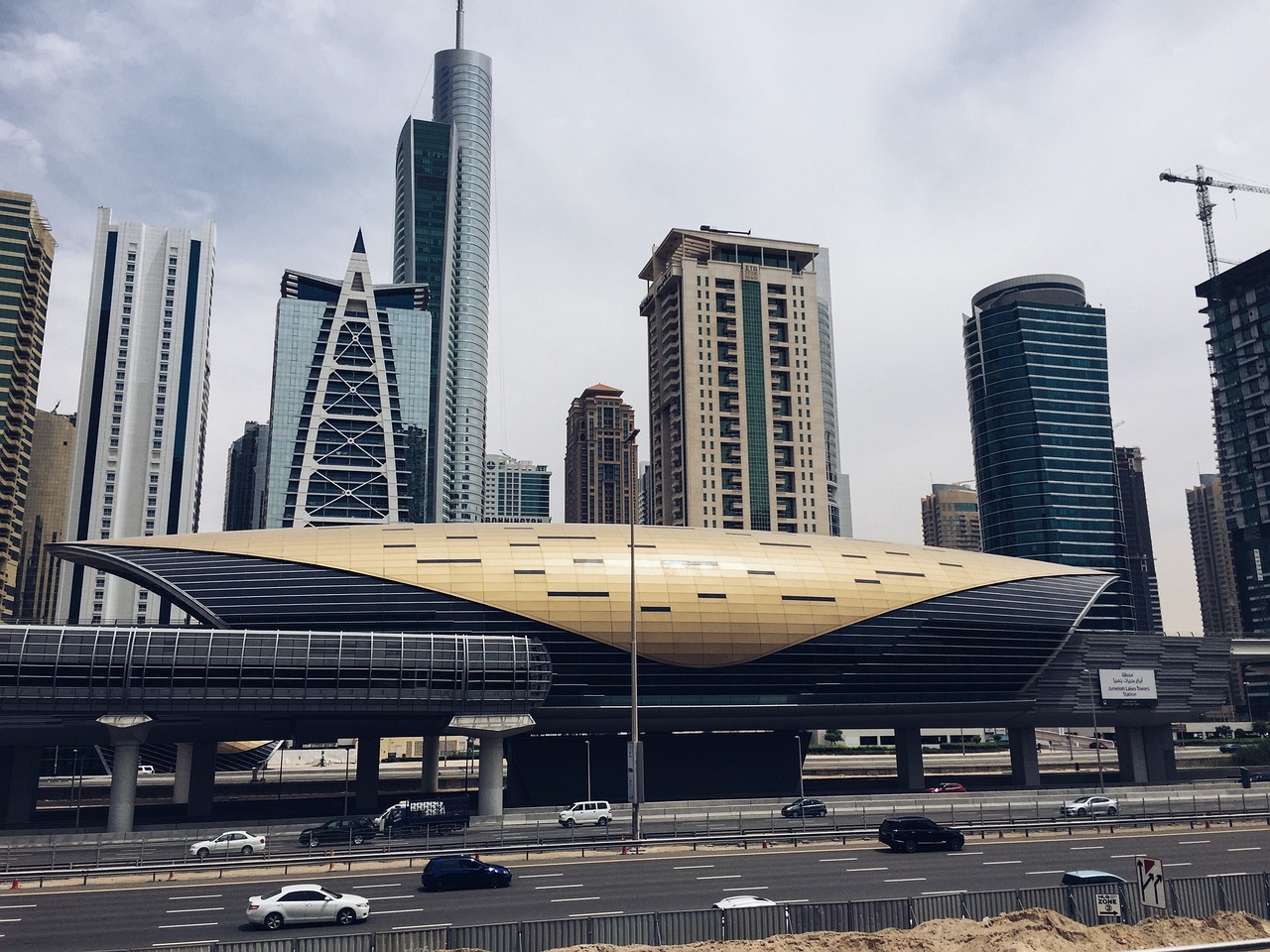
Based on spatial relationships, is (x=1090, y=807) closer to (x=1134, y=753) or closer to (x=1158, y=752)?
(x=1134, y=753)

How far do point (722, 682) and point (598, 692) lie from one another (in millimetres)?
11499

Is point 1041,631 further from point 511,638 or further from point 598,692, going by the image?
point 511,638

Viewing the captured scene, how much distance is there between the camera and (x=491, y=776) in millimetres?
73125

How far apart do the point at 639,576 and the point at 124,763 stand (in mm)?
41828

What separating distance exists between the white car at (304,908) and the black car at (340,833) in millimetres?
21112

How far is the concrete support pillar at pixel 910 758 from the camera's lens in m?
95.6

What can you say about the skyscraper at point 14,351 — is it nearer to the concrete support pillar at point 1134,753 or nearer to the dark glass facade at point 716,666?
the dark glass facade at point 716,666

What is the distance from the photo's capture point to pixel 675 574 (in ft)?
283

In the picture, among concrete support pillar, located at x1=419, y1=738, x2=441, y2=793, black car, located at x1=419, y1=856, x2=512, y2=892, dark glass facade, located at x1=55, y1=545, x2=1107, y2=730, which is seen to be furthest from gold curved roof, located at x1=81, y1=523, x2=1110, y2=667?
black car, located at x1=419, y1=856, x2=512, y2=892

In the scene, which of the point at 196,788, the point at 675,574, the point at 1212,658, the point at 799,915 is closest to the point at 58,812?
the point at 196,788

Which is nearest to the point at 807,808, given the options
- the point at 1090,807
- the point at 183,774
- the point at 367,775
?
the point at 1090,807

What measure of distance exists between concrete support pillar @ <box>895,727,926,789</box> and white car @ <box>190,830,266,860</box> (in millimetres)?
64937

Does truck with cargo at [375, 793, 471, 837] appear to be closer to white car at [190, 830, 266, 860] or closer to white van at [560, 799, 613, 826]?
white van at [560, 799, 613, 826]

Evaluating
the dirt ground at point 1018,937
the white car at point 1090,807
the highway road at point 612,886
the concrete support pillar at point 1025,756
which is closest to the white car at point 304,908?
the highway road at point 612,886
